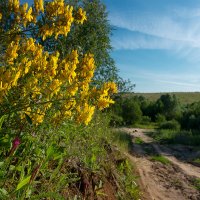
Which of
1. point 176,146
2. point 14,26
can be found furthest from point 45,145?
point 176,146

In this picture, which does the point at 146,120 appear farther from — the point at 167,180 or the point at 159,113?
the point at 167,180

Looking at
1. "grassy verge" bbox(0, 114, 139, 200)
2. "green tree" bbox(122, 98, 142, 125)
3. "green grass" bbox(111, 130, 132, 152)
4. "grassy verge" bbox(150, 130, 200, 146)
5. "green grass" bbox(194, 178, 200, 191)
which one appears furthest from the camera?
"green tree" bbox(122, 98, 142, 125)

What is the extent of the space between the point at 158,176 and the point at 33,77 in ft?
20.5

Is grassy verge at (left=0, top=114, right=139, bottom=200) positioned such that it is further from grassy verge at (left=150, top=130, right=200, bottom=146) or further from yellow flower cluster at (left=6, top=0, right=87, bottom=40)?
grassy verge at (left=150, top=130, right=200, bottom=146)

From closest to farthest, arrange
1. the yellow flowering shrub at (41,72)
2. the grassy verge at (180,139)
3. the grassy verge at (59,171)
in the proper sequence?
the yellow flowering shrub at (41,72)
the grassy verge at (59,171)
the grassy verge at (180,139)

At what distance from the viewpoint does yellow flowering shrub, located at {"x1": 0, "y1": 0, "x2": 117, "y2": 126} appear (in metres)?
2.91

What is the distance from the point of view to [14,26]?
314 cm

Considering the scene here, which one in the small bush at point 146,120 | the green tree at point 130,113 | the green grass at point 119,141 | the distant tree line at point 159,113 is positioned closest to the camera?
the green grass at point 119,141

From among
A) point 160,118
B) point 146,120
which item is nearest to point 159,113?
point 160,118

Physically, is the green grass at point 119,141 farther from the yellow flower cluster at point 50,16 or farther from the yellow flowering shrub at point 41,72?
the yellow flower cluster at point 50,16

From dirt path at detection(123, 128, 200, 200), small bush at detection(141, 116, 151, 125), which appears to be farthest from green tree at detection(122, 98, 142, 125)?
dirt path at detection(123, 128, 200, 200)

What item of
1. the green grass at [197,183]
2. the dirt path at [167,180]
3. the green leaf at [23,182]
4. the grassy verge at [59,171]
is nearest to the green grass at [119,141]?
the dirt path at [167,180]

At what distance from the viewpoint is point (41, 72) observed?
3.25 meters

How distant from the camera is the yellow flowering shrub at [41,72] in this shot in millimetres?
2912
